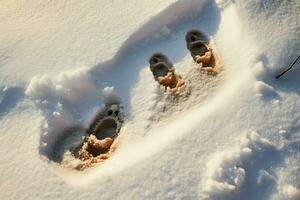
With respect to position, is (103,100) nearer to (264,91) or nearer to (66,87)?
(66,87)

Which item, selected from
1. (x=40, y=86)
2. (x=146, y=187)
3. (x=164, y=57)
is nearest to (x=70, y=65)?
(x=40, y=86)

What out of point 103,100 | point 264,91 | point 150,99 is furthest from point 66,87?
point 264,91

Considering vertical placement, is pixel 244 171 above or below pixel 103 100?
below

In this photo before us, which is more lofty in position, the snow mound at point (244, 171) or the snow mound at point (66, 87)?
the snow mound at point (66, 87)

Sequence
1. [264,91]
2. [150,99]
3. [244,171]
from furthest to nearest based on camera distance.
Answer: [150,99], [264,91], [244,171]

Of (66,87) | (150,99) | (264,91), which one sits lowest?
(264,91)

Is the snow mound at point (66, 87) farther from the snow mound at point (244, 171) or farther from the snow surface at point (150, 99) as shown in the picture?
the snow mound at point (244, 171)

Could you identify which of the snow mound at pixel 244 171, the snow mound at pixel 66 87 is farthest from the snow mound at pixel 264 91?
the snow mound at pixel 66 87

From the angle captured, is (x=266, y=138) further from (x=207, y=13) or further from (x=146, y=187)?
(x=207, y=13)
